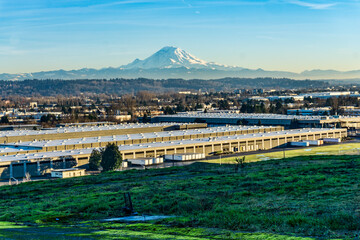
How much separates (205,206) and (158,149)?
95.7ft

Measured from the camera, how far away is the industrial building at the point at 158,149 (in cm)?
3766

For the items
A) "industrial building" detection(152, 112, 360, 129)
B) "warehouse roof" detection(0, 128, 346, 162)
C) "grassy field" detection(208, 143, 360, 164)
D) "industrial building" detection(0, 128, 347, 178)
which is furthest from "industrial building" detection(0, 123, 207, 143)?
"grassy field" detection(208, 143, 360, 164)

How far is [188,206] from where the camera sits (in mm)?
16844

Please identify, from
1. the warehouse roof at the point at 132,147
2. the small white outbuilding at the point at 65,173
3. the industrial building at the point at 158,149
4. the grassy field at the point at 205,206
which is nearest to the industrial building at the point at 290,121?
the industrial building at the point at 158,149

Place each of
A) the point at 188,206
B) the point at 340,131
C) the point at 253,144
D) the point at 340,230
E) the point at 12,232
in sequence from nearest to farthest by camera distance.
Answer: the point at 340,230 → the point at 12,232 → the point at 188,206 → the point at 253,144 → the point at 340,131

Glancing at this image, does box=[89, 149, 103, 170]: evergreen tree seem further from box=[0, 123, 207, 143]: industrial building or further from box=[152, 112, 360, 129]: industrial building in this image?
box=[152, 112, 360, 129]: industrial building

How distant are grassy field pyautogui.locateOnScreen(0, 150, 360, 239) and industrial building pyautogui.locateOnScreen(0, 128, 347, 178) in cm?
1175

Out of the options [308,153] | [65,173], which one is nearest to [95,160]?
[65,173]

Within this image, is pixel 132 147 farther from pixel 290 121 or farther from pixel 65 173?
pixel 290 121

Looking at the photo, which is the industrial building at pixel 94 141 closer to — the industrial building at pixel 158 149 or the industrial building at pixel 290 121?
the industrial building at pixel 158 149

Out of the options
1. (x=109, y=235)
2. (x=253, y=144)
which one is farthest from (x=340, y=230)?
(x=253, y=144)

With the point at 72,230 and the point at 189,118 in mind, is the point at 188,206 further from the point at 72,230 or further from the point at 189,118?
the point at 189,118

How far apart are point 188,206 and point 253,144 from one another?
37.2m

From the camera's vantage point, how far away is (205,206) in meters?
16.9
